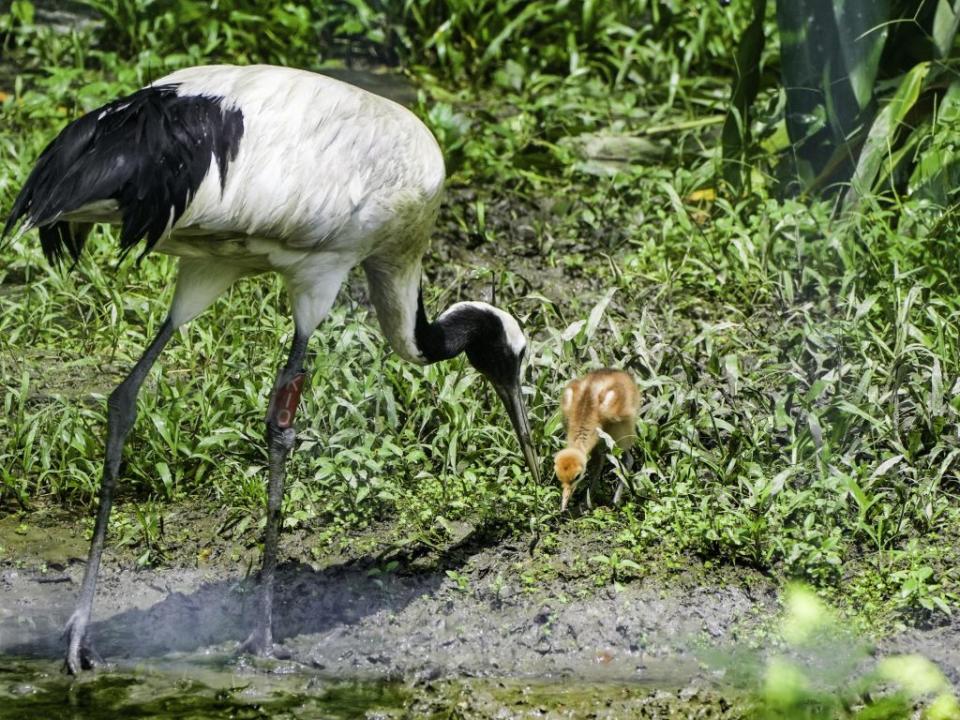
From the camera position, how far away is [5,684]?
444 centimetres

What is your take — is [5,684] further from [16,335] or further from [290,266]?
[16,335]

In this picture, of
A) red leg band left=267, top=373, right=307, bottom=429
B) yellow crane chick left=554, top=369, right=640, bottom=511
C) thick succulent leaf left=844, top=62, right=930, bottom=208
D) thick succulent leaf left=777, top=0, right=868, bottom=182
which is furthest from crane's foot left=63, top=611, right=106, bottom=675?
thick succulent leaf left=777, top=0, right=868, bottom=182

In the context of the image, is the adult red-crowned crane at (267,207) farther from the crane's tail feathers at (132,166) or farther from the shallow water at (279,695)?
the shallow water at (279,695)

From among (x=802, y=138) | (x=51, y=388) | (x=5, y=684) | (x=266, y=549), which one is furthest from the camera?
(x=802, y=138)

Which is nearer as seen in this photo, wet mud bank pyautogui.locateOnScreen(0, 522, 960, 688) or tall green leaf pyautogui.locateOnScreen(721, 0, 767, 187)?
wet mud bank pyautogui.locateOnScreen(0, 522, 960, 688)

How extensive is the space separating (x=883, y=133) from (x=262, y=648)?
12.1 ft

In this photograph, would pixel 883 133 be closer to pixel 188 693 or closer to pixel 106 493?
pixel 106 493

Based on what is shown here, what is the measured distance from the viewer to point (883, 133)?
6691mm

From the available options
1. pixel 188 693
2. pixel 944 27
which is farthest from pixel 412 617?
pixel 944 27

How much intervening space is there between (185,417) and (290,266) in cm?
100

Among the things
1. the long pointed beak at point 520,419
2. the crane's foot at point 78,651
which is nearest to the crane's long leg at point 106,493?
the crane's foot at point 78,651

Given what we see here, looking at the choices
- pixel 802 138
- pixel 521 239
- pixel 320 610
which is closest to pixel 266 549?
pixel 320 610

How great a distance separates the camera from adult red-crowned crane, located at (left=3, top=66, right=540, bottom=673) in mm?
4512

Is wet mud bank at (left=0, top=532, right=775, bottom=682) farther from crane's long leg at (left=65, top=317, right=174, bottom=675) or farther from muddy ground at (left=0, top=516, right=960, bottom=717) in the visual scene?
crane's long leg at (left=65, top=317, right=174, bottom=675)
